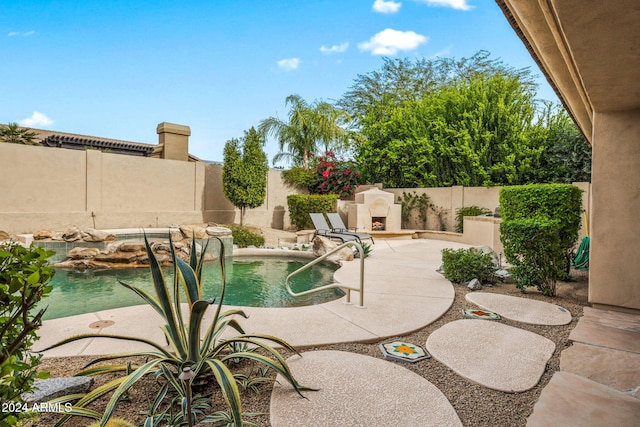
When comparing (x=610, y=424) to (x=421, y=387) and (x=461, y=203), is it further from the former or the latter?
(x=461, y=203)

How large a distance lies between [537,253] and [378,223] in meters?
8.70

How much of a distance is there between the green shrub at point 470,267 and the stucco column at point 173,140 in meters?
10.9

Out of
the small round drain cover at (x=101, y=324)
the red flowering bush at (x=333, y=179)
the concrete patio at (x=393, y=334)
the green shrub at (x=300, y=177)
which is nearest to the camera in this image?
the concrete patio at (x=393, y=334)

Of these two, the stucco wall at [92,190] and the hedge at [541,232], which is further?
the stucco wall at [92,190]

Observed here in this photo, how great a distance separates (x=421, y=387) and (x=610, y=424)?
3.30ft

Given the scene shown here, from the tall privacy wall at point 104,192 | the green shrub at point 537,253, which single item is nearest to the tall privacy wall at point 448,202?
the tall privacy wall at point 104,192

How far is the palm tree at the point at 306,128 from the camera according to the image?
736 inches

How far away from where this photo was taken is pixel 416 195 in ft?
47.0

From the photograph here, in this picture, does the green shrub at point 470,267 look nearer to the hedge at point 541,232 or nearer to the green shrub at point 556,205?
the hedge at point 541,232

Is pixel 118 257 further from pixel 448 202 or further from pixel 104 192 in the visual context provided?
pixel 448 202

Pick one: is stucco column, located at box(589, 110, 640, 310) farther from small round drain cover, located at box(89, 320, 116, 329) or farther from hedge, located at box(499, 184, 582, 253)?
small round drain cover, located at box(89, 320, 116, 329)

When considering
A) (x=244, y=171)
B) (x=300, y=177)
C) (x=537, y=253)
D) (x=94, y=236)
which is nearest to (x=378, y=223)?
(x=300, y=177)

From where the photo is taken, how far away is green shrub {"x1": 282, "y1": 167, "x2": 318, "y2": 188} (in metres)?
14.3

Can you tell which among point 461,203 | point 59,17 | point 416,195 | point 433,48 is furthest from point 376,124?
point 59,17
